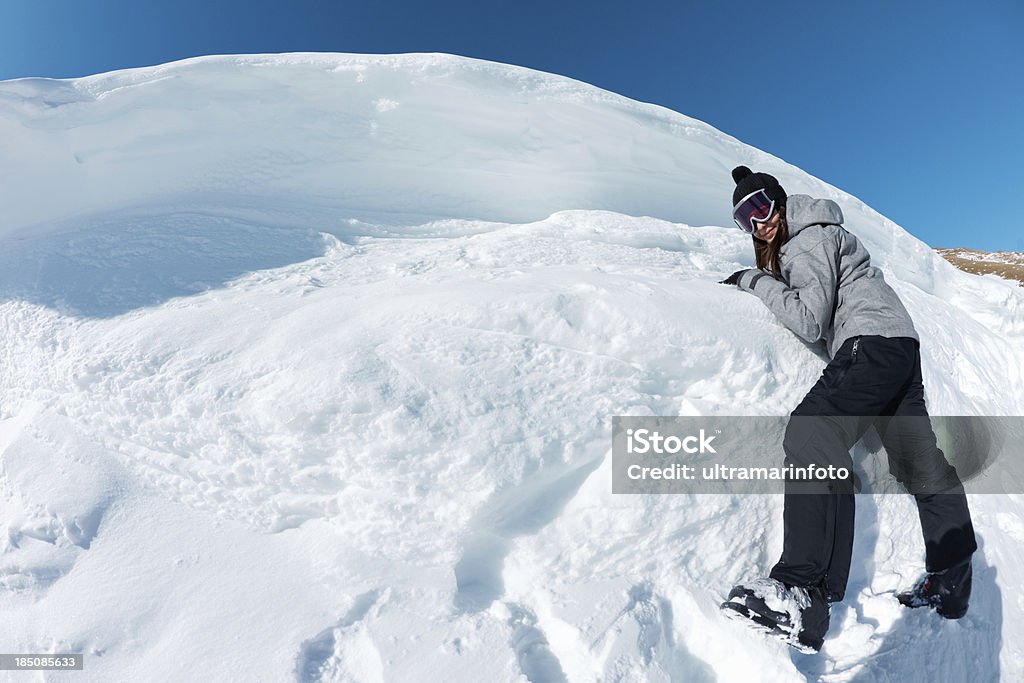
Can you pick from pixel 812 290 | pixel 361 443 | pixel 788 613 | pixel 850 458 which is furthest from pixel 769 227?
pixel 361 443

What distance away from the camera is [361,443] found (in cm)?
258

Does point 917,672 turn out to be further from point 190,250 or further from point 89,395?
point 190,250

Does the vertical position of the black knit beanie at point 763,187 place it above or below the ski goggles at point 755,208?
above

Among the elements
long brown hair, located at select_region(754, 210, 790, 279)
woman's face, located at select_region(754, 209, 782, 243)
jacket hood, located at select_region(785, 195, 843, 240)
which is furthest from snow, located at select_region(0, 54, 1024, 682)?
jacket hood, located at select_region(785, 195, 843, 240)

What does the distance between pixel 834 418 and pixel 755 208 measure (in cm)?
109

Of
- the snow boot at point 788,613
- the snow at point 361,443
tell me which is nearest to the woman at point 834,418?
the snow boot at point 788,613

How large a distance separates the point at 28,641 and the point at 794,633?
3026 mm

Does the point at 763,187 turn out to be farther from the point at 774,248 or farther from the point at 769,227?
the point at 774,248

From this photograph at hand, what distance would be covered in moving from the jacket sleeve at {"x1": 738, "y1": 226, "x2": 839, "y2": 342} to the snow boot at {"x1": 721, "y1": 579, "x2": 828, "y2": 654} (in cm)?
116

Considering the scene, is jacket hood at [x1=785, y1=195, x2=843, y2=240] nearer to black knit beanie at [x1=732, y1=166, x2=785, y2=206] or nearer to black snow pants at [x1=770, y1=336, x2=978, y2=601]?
black knit beanie at [x1=732, y1=166, x2=785, y2=206]

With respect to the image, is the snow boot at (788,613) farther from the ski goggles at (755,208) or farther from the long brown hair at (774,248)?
the ski goggles at (755,208)

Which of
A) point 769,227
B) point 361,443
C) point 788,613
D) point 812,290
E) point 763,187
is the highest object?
point 763,187

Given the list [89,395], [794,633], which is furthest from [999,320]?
[89,395]

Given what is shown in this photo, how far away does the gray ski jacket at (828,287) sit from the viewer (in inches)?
95.0
